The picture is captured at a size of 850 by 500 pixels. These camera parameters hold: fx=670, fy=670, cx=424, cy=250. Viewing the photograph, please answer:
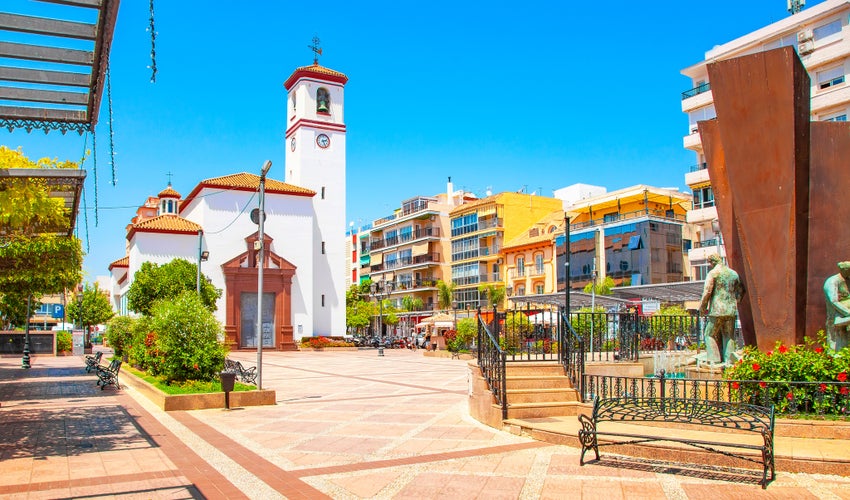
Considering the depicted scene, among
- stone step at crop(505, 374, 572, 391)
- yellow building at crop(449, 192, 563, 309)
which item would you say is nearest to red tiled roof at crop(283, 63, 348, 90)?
yellow building at crop(449, 192, 563, 309)

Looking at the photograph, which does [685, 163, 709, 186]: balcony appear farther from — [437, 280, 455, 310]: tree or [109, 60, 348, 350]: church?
[437, 280, 455, 310]: tree

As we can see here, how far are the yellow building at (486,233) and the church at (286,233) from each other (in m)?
16.5

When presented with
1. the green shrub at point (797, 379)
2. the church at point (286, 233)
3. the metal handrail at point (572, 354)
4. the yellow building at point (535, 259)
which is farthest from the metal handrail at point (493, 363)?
the yellow building at point (535, 259)

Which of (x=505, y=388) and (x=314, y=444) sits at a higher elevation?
(x=505, y=388)

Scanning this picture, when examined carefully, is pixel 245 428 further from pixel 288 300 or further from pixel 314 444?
pixel 288 300

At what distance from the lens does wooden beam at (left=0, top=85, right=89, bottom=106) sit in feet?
21.5

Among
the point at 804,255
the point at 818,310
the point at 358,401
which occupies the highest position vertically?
the point at 804,255

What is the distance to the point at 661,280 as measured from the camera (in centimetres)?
4625

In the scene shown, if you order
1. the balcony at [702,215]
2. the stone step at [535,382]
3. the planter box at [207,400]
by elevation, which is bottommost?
the planter box at [207,400]

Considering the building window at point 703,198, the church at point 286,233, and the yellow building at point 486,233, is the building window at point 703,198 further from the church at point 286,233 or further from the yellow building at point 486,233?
the church at point 286,233

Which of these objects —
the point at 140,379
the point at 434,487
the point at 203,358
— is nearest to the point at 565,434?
the point at 434,487

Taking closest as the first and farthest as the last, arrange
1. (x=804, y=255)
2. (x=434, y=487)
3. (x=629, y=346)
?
(x=434, y=487) < (x=804, y=255) < (x=629, y=346)

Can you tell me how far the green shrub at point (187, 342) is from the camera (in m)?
14.5

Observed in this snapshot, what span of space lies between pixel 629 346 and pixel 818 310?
498 centimetres
